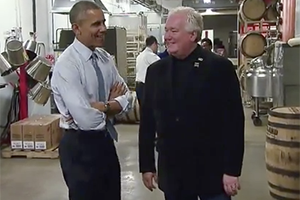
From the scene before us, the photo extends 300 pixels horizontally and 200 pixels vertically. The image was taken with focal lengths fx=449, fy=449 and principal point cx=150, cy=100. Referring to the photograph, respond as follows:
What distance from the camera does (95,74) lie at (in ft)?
7.36

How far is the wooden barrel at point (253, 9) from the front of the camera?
875 cm

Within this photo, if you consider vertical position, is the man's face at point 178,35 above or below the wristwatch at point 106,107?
above

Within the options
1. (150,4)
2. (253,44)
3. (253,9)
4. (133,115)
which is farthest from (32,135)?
(150,4)

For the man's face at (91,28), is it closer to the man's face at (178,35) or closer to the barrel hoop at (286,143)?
the man's face at (178,35)

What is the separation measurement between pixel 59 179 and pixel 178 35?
333 centimetres

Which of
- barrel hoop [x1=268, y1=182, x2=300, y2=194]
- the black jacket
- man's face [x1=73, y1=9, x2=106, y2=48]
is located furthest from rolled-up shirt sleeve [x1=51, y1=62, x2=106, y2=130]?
barrel hoop [x1=268, y1=182, x2=300, y2=194]

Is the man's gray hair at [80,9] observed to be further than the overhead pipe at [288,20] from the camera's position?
No

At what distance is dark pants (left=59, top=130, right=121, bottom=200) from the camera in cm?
221

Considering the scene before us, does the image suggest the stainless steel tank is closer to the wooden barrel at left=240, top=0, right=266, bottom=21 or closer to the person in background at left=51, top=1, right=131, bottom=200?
the wooden barrel at left=240, top=0, right=266, bottom=21

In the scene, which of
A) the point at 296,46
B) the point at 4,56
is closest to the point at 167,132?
the point at 296,46

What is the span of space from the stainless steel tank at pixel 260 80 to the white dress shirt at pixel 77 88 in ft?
17.5

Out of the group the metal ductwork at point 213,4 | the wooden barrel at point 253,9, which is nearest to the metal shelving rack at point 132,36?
the wooden barrel at point 253,9

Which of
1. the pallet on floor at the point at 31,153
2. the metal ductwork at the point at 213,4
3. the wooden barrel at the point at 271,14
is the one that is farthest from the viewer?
the metal ductwork at the point at 213,4

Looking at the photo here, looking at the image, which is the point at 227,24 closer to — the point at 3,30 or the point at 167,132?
the point at 3,30
